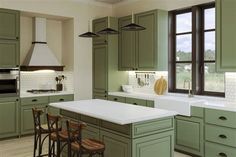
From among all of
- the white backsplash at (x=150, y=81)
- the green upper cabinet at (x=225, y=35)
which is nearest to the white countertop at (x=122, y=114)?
the green upper cabinet at (x=225, y=35)

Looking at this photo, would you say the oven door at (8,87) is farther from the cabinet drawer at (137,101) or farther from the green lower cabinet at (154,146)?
the green lower cabinet at (154,146)

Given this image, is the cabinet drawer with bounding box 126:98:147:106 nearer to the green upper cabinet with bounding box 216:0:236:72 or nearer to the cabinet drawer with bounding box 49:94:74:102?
the cabinet drawer with bounding box 49:94:74:102

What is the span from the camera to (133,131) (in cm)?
296

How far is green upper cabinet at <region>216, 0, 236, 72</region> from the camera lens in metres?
4.10

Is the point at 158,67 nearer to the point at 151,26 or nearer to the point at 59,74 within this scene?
the point at 151,26

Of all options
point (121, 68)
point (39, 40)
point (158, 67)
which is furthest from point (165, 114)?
point (39, 40)

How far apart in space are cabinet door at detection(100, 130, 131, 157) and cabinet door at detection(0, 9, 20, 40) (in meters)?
3.26

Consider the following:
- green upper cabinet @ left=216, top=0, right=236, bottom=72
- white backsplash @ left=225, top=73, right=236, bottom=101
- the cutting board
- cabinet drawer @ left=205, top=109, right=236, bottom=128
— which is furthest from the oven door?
white backsplash @ left=225, top=73, right=236, bottom=101

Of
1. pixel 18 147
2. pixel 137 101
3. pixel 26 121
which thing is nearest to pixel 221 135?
pixel 137 101

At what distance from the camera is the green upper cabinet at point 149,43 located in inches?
213

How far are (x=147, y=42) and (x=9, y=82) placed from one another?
3012 mm

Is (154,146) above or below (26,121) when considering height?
above

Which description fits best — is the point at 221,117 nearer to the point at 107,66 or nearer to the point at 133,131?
the point at 133,131

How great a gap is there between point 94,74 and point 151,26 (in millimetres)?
2077
